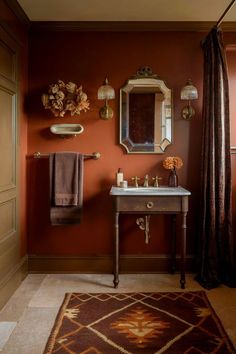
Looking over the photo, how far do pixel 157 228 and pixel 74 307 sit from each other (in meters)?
1.18

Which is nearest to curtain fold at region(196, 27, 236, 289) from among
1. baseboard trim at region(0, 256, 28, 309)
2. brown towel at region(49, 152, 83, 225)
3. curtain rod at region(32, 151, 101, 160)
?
Result: curtain rod at region(32, 151, 101, 160)

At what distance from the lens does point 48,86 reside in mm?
3348

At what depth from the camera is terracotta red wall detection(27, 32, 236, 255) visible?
3342mm

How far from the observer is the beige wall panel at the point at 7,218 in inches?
106

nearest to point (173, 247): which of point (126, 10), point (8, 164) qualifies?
point (8, 164)

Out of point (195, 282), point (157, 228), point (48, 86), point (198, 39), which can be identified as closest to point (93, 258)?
point (157, 228)

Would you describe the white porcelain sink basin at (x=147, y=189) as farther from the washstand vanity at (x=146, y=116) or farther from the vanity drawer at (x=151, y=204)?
the vanity drawer at (x=151, y=204)

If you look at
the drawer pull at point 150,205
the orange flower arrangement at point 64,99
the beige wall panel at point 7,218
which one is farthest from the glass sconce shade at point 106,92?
the beige wall panel at point 7,218

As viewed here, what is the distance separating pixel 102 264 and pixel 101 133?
1283mm

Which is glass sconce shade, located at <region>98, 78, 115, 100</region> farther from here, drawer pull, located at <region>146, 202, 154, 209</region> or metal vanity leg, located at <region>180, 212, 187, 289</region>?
metal vanity leg, located at <region>180, 212, 187, 289</region>

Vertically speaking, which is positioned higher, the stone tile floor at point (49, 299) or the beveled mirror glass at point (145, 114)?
the beveled mirror glass at point (145, 114)

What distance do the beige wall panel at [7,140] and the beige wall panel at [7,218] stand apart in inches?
6.4

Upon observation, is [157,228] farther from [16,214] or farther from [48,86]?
A: [48,86]

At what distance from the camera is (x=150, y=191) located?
3.06m
